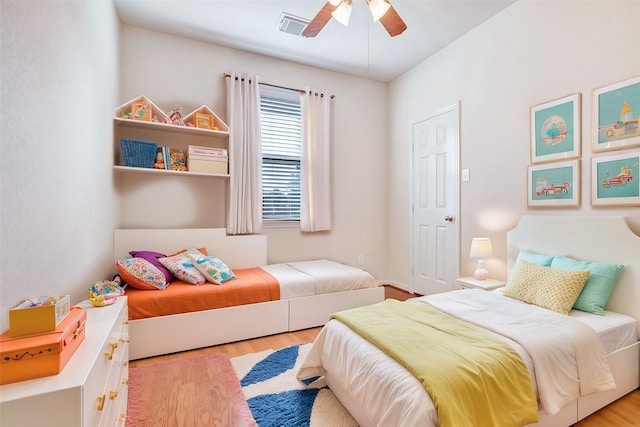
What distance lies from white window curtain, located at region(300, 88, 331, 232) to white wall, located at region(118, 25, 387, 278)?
0.17 m

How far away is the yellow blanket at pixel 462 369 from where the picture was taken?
112 centimetres

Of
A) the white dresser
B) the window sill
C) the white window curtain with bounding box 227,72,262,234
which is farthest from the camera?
the window sill

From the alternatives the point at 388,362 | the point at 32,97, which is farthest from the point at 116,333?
the point at 388,362

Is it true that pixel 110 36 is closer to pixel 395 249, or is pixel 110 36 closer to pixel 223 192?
pixel 223 192

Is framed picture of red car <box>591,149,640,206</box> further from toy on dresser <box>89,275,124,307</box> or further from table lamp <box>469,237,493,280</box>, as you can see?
toy on dresser <box>89,275,124,307</box>

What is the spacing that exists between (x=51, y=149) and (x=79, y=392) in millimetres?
1124

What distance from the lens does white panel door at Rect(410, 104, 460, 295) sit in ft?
11.0

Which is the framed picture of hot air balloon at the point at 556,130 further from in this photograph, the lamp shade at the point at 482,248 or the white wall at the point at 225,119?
the white wall at the point at 225,119

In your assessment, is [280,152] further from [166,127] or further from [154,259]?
[154,259]

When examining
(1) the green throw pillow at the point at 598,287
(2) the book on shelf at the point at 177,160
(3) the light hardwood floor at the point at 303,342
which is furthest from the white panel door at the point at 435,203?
(2) the book on shelf at the point at 177,160

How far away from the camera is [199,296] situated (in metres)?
2.38

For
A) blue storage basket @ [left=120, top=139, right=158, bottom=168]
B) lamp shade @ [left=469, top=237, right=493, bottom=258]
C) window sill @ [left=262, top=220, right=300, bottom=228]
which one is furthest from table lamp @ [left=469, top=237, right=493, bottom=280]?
blue storage basket @ [left=120, top=139, right=158, bottom=168]

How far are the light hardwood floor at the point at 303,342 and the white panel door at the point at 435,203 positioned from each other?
5.40 feet

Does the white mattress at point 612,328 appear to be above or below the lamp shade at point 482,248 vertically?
below
